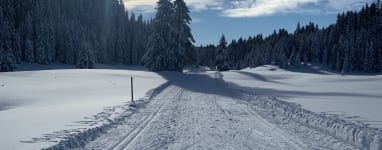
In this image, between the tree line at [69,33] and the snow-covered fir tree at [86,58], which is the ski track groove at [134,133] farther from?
the snow-covered fir tree at [86,58]

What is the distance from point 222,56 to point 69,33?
4590 centimetres

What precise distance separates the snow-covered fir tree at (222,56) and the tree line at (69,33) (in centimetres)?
1499

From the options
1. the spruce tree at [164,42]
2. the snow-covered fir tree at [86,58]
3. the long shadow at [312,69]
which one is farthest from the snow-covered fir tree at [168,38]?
the long shadow at [312,69]

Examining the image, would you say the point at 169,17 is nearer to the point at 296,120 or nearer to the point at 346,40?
the point at 296,120

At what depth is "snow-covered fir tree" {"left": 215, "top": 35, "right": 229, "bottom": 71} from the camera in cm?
6862

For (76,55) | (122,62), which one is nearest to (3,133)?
(76,55)

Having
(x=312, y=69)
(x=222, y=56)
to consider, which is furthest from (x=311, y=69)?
(x=222, y=56)

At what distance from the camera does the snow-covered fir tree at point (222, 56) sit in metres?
68.6

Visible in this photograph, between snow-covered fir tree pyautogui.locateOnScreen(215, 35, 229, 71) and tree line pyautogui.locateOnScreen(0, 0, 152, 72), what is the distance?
49.2ft

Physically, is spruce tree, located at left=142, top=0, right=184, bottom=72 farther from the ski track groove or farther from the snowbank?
the snowbank

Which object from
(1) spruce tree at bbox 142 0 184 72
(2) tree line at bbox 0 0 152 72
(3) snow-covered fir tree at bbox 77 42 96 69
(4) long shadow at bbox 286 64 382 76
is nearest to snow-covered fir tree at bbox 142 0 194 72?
(1) spruce tree at bbox 142 0 184 72

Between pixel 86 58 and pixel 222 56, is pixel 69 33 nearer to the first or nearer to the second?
pixel 86 58

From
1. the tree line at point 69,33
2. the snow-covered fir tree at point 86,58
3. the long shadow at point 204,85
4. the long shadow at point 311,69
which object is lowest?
the long shadow at point 311,69

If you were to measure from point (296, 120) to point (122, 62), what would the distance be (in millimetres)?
104516
